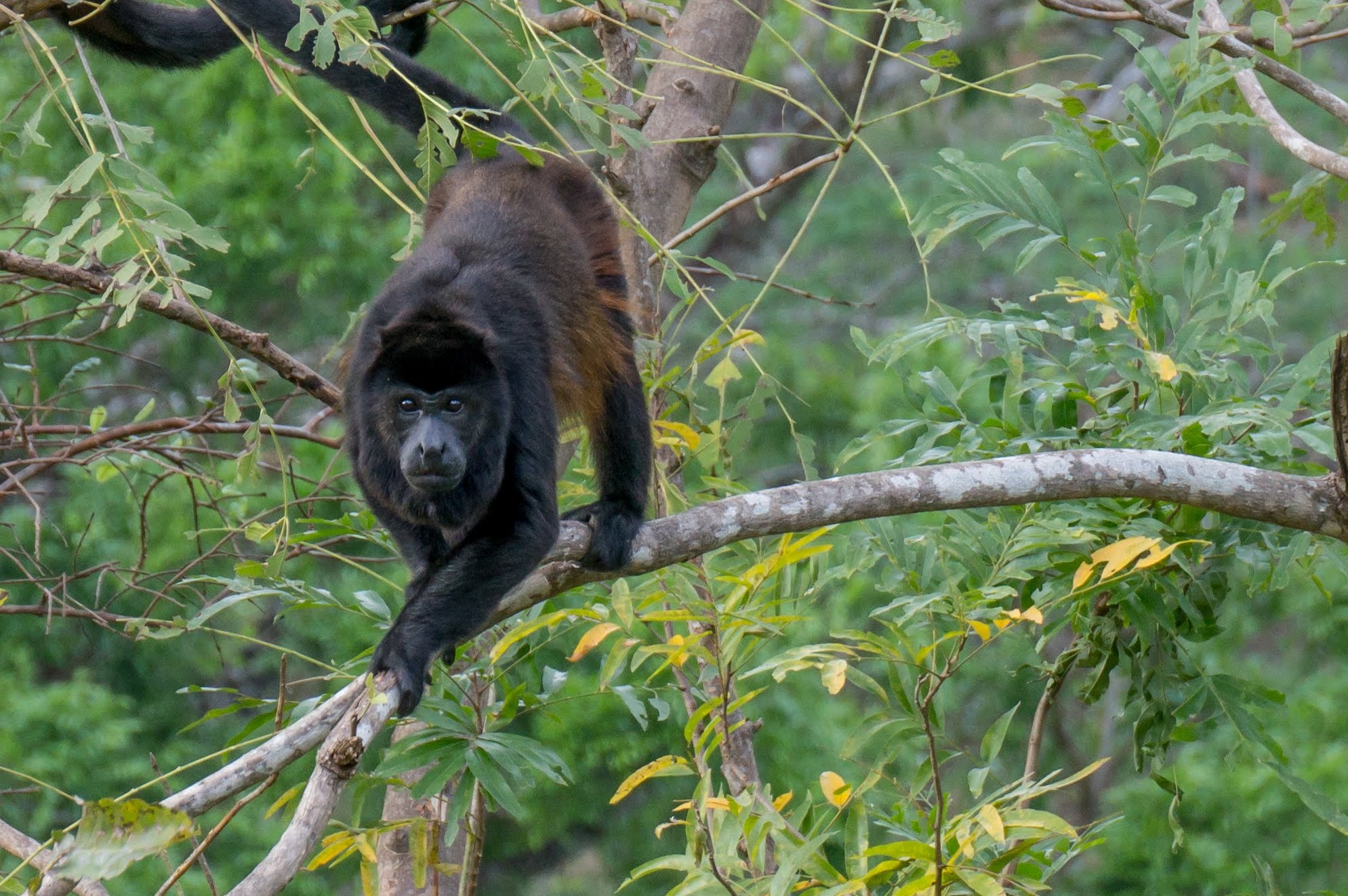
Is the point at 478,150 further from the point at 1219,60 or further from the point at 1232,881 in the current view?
the point at 1232,881

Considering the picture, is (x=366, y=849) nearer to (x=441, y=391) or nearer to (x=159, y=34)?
(x=441, y=391)

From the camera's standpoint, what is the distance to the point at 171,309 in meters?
2.53

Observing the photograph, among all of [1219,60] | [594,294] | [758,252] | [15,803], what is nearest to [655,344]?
[594,294]

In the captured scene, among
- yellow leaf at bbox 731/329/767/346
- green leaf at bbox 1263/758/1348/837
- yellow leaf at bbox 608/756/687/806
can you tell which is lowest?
green leaf at bbox 1263/758/1348/837

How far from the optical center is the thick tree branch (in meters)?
2.45

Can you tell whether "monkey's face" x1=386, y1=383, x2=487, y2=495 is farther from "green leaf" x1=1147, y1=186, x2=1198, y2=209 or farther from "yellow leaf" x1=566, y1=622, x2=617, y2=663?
"green leaf" x1=1147, y1=186, x2=1198, y2=209

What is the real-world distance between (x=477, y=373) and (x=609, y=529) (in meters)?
0.47

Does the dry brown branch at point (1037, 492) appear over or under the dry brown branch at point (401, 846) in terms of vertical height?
over

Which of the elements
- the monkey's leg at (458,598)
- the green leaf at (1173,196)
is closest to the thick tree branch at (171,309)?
the monkey's leg at (458,598)

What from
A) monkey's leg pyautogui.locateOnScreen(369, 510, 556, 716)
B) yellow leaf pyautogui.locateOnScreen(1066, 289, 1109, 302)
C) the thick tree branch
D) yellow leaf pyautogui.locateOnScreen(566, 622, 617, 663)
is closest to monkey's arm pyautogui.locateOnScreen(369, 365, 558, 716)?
monkey's leg pyautogui.locateOnScreen(369, 510, 556, 716)

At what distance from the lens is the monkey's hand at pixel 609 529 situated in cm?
256

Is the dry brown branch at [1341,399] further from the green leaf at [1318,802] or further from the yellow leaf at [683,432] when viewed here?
the yellow leaf at [683,432]

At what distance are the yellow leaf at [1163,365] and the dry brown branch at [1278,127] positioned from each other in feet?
1.88

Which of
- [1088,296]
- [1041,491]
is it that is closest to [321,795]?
[1041,491]
